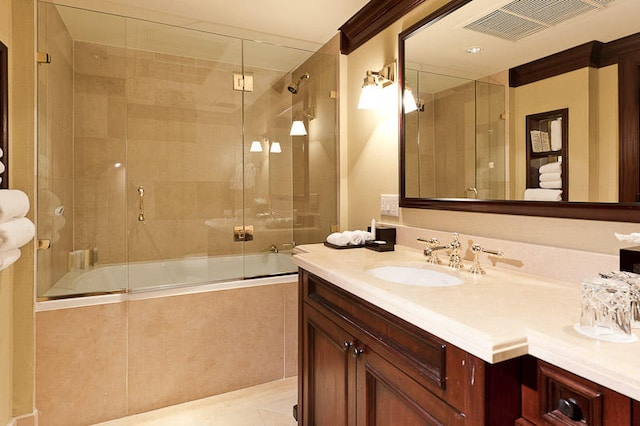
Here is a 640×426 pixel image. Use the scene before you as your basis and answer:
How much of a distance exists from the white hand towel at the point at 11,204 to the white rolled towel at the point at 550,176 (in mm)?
1959

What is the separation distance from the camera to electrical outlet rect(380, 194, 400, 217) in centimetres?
201

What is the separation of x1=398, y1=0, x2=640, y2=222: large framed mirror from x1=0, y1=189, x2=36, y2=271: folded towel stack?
5.67ft

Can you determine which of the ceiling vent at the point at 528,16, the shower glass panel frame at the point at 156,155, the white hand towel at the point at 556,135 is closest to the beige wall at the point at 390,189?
the white hand towel at the point at 556,135

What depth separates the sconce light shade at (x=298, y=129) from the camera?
2.71 metres

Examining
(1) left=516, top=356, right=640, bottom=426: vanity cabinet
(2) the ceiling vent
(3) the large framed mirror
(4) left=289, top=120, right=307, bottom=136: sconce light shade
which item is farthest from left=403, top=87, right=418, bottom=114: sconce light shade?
(1) left=516, top=356, right=640, bottom=426: vanity cabinet

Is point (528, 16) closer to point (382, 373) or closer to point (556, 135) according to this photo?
point (556, 135)

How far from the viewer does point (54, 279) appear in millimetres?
1971

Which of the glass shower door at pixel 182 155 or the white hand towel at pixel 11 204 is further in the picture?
the glass shower door at pixel 182 155

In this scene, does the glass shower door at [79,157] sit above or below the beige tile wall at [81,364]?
above

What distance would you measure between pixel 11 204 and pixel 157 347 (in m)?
1.09

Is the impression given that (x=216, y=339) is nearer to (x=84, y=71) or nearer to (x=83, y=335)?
(x=83, y=335)

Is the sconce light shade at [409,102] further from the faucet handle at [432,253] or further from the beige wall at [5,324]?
the beige wall at [5,324]

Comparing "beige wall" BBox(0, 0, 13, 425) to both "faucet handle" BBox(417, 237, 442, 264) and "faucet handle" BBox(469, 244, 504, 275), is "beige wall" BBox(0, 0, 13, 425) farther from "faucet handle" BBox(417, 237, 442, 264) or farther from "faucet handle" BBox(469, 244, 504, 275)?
"faucet handle" BBox(469, 244, 504, 275)

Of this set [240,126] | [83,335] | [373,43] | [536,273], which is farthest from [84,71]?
[536,273]
